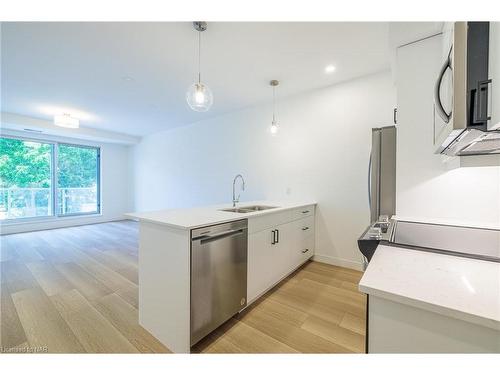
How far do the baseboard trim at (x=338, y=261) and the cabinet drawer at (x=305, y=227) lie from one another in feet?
1.27

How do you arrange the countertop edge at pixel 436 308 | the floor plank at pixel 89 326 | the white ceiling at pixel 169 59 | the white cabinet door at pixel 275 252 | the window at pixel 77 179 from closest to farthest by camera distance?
the countertop edge at pixel 436 308 → the floor plank at pixel 89 326 → the white ceiling at pixel 169 59 → the white cabinet door at pixel 275 252 → the window at pixel 77 179

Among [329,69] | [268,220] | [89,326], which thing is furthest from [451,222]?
[89,326]

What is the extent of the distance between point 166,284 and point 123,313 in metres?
0.83

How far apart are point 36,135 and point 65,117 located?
216 centimetres

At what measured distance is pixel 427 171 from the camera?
1425mm

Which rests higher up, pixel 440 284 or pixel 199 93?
pixel 199 93

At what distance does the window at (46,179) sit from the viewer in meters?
4.75

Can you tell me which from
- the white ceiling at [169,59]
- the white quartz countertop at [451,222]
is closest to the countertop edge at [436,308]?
the white quartz countertop at [451,222]

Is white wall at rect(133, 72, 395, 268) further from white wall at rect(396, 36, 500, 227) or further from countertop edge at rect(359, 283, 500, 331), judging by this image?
countertop edge at rect(359, 283, 500, 331)

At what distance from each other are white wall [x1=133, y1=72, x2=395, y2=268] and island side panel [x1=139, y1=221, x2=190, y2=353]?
2308 millimetres

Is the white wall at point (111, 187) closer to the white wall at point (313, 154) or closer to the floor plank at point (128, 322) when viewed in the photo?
the white wall at point (313, 154)

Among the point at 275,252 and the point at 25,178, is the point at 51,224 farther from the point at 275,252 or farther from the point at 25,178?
the point at 275,252

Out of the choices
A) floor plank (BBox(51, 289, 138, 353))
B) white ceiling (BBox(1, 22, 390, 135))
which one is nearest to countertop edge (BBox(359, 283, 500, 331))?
floor plank (BBox(51, 289, 138, 353))
